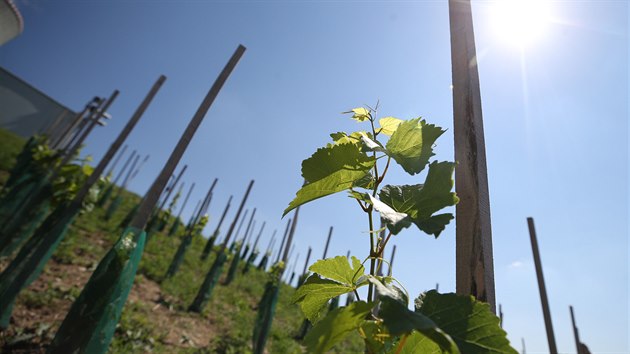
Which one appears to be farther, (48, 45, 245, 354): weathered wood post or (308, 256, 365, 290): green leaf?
(48, 45, 245, 354): weathered wood post

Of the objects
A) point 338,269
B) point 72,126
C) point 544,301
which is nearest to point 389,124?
point 338,269

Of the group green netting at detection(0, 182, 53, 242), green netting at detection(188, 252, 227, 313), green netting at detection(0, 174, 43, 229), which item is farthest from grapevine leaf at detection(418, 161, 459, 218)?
green netting at detection(188, 252, 227, 313)

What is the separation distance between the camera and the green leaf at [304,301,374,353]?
17.1 inches

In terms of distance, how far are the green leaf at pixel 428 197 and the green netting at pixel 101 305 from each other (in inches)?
109

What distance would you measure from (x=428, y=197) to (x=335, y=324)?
10.6 inches

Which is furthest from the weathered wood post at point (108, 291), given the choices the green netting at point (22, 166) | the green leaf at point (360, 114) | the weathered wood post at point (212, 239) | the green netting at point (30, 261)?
the weathered wood post at point (212, 239)

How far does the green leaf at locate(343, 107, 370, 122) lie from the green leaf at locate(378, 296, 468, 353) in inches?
18.3

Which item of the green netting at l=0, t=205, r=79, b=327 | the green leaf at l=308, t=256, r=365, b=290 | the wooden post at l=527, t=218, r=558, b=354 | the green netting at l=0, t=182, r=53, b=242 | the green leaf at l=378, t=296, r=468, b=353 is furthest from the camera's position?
the wooden post at l=527, t=218, r=558, b=354

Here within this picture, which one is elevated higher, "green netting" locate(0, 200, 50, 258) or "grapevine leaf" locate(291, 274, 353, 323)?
"green netting" locate(0, 200, 50, 258)

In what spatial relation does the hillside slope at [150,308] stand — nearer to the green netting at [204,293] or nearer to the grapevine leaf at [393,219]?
the green netting at [204,293]

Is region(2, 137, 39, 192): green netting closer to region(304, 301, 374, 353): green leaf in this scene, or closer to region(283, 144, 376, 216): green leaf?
region(283, 144, 376, 216): green leaf

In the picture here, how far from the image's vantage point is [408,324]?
0.36 m

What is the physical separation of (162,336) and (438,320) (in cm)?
834

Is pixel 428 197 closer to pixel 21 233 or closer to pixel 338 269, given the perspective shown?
pixel 338 269
